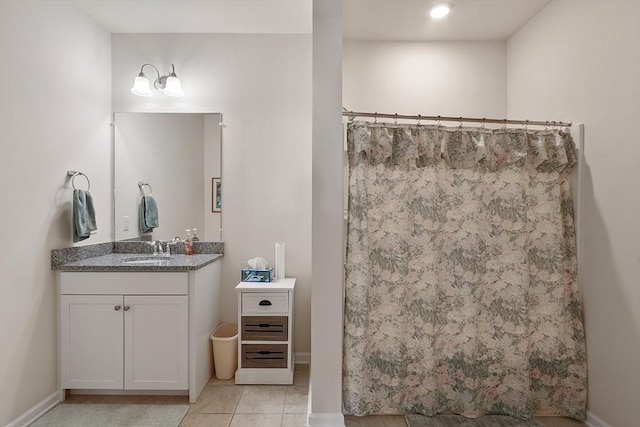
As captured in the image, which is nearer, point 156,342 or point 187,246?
point 156,342

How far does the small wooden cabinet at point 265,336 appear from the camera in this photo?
108 inches

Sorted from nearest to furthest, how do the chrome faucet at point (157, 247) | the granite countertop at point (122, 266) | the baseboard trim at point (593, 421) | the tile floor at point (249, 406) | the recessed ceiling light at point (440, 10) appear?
the baseboard trim at point (593, 421), the tile floor at point (249, 406), the granite countertop at point (122, 266), the recessed ceiling light at point (440, 10), the chrome faucet at point (157, 247)

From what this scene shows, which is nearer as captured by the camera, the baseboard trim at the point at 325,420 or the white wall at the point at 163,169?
the baseboard trim at the point at 325,420

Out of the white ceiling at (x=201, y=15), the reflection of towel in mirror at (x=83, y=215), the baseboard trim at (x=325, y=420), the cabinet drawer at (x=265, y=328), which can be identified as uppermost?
the white ceiling at (x=201, y=15)

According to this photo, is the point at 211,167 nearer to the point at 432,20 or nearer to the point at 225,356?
the point at 225,356

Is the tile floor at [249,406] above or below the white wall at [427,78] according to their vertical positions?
below

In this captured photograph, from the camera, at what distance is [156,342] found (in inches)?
98.3

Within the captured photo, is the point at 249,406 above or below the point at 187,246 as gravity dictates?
below

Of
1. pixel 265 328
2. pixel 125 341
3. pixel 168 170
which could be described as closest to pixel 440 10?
pixel 168 170

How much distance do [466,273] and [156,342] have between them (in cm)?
212

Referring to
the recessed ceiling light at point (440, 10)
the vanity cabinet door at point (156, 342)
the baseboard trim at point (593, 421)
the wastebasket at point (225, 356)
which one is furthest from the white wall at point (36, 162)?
the baseboard trim at point (593, 421)

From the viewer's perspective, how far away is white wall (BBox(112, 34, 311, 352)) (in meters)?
3.18

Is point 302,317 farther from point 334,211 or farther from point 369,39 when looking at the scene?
point 369,39

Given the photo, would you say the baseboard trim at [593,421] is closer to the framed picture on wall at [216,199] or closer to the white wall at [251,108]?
the white wall at [251,108]
